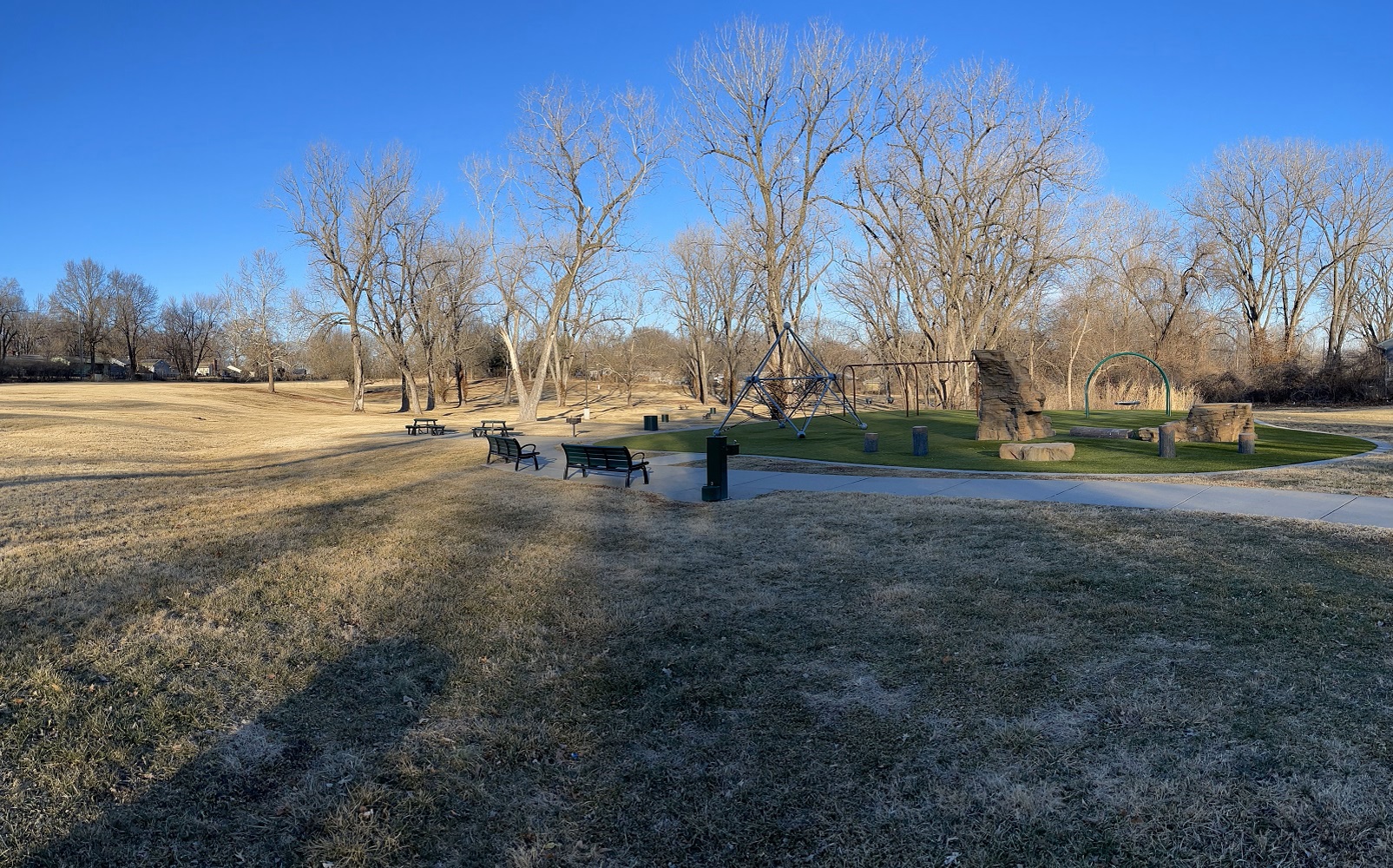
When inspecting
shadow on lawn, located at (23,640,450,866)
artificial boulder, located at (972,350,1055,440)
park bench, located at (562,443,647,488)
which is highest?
artificial boulder, located at (972,350,1055,440)

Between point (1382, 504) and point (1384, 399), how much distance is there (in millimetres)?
28029

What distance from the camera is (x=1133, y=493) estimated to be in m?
9.48

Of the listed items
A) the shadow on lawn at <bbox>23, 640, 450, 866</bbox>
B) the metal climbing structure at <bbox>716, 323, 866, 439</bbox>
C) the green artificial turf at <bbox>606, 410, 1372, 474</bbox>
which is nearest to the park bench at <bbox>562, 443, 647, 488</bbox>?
the green artificial turf at <bbox>606, 410, 1372, 474</bbox>

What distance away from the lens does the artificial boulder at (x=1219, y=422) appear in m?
15.7

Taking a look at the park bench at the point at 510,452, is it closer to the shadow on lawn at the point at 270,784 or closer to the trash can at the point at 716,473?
the trash can at the point at 716,473

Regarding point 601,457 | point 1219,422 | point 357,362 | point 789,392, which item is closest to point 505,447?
point 601,457

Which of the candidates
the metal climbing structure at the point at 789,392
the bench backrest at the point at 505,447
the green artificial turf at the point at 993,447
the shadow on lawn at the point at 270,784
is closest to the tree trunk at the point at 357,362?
the metal climbing structure at the point at 789,392

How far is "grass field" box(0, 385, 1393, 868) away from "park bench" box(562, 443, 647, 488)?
13.3 ft

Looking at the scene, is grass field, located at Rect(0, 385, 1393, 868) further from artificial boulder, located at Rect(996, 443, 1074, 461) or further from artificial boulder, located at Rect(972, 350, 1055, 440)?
artificial boulder, located at Rect(972, 350, 1055, 440)

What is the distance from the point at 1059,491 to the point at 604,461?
6.56m

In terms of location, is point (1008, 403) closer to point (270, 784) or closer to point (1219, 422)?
point (1219, 422)

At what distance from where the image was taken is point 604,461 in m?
12.3

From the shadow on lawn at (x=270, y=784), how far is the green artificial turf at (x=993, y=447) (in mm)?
10703

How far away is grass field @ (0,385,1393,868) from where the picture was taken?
2.89 m
